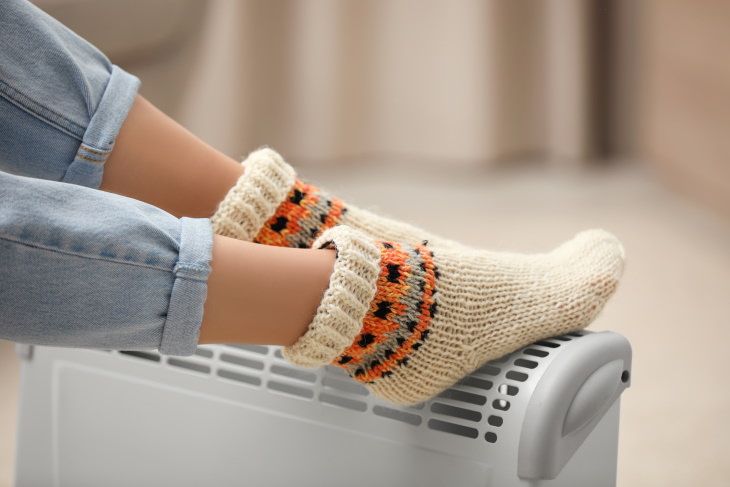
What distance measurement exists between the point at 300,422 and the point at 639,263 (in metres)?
0.99

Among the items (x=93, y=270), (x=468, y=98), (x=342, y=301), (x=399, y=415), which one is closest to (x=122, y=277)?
(x=93, y=270)

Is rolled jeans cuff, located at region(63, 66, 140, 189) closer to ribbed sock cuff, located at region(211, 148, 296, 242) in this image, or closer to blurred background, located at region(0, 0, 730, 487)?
ribbed sock cuff, located at region(211, 148, 296, 242)

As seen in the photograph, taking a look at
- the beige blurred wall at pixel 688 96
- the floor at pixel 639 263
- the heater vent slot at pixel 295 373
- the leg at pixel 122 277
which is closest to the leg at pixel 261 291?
the leg at pixel 122 277

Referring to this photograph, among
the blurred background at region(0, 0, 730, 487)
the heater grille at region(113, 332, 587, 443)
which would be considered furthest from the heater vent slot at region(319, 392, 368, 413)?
the blurred background at region(0, 0, 730, 487)

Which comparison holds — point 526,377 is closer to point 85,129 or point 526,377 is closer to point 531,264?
point 531,264

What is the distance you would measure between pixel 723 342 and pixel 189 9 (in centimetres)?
137

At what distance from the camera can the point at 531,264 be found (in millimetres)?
627

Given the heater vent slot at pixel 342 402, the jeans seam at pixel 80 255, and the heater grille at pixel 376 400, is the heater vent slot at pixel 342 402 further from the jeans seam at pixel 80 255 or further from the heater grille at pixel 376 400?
the jeans seam at pixel 80 255

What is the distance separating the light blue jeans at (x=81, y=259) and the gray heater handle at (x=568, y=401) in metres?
0.24

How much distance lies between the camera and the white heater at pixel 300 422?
532 mm

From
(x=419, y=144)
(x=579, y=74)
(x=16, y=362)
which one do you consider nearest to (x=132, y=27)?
(x=419, y=144)

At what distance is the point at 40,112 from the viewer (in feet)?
1.74

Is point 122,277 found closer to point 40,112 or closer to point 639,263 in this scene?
point 40,112

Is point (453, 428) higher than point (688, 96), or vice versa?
point (688, 96)
